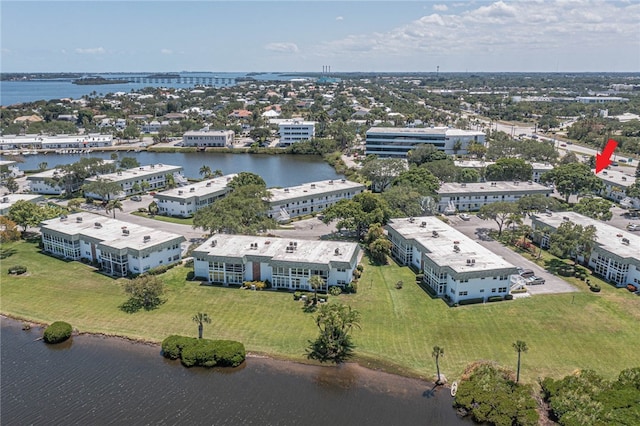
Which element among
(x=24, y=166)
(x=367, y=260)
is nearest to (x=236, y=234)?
(x=367, y=260)

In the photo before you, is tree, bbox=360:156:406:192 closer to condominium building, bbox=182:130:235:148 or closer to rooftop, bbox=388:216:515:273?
rooftop, bbox=388:216:515:273

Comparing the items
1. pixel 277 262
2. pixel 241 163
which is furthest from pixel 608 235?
pixel 241 163

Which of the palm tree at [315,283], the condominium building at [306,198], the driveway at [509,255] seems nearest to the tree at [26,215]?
the condominium building at [306,198]

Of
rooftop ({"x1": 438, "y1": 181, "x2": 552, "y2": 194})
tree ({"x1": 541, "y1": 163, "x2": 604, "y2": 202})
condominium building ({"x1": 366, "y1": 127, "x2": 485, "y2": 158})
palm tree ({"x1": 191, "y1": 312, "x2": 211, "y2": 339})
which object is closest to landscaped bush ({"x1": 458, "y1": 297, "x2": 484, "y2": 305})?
palm tree ({"x1": 191, "y1": 312, "x2": 211, "y2": 339})

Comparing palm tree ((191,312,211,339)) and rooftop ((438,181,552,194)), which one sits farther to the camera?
rooftop ((438,181,552,194))

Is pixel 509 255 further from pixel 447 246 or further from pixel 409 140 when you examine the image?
pixel 409 140

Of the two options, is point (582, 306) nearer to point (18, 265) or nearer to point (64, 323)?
point (64, 323)

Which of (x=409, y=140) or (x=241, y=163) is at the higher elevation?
(x=409, y=140)
